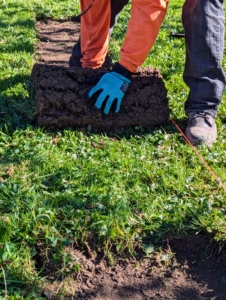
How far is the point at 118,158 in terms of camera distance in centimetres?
288

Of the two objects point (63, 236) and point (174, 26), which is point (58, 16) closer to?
point (174, 26)

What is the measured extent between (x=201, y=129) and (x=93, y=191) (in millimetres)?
1031

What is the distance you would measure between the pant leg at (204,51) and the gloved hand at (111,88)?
19.3 inches

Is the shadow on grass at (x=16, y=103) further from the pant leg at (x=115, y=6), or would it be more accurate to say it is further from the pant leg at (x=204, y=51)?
the pant leg at (x=204, y=51)

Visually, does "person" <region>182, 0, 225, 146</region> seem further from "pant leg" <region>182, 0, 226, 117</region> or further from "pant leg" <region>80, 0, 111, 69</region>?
"pant leg" <region>80, 0, 111, 69</region>

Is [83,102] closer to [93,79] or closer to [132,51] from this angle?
[93,79]

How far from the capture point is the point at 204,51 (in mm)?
3266

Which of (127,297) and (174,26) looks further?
(174,26)

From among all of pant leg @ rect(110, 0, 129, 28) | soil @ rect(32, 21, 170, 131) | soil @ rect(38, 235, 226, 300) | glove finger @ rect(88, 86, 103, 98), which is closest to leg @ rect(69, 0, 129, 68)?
pant leg @ rect(110, 0, 129, 28)

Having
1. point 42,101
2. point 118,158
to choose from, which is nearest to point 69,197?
point 118,158

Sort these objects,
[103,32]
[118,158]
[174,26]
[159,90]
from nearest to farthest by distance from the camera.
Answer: [118,158], [159,90], [103,32], [174,26]

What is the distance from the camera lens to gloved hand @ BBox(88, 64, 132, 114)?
3209 millimetres

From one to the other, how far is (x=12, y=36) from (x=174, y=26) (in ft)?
7.10

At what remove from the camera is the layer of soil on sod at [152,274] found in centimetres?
207
